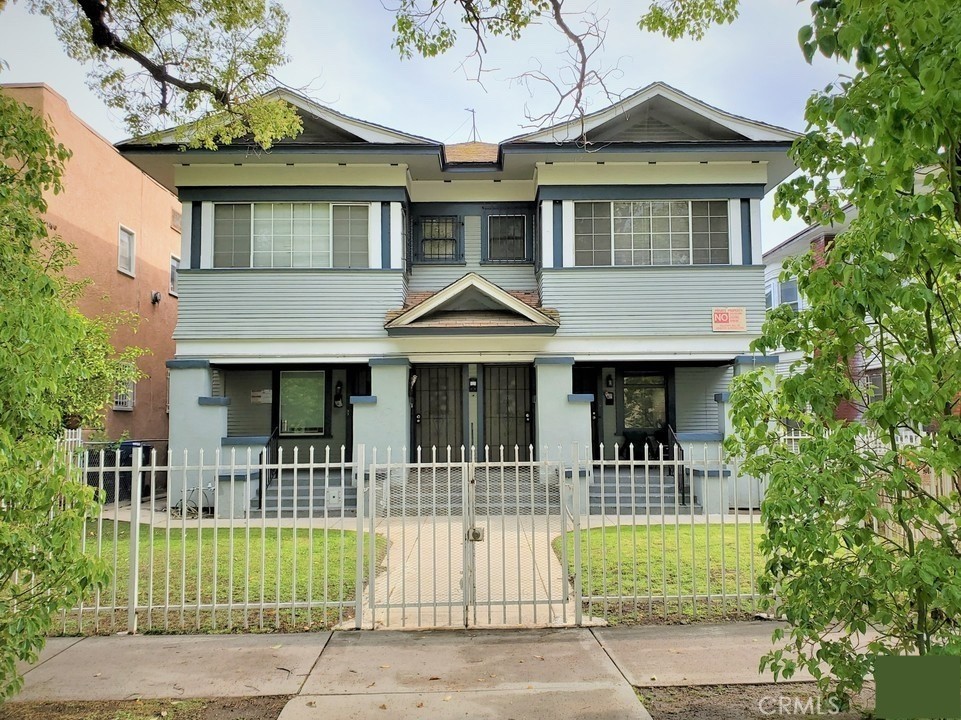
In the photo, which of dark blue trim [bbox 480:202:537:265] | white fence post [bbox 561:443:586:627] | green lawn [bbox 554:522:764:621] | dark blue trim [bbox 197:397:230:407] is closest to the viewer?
white fence post [bbox 561:443:586:627]

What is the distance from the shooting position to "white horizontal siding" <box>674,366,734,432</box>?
15.9 meters

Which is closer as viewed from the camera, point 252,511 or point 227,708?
point 227,708

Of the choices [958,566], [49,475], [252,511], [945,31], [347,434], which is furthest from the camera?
[347,434]

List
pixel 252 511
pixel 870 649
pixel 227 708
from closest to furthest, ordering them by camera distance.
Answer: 1. pixel 870 649
2. pixel 227 708
3. pixel 252 511

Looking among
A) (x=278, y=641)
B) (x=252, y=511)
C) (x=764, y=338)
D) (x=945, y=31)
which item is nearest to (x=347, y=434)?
(x=252, y=511)

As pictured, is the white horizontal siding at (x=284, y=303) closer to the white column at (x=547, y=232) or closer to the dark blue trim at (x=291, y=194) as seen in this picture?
the dark blue trim at (x=291, y=194)

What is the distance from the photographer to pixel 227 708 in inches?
181

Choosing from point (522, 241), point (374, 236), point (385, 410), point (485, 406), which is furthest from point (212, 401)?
point (522, 241)

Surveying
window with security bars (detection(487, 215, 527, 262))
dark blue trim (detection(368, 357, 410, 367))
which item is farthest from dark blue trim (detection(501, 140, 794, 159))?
dark blue trim (detection(368, 357, 410, 367))

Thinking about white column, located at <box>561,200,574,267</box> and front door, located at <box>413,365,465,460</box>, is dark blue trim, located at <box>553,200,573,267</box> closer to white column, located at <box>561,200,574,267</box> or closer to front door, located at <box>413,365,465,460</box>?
white column, located at <box>561,200,574,267</box>

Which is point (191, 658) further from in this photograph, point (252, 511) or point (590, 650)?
point (252, 511)

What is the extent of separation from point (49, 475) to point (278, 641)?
2622mm

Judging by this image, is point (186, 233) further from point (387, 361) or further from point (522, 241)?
point (522, 241)

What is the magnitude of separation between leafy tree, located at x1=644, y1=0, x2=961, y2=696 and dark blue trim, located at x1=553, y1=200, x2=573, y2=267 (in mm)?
10473
